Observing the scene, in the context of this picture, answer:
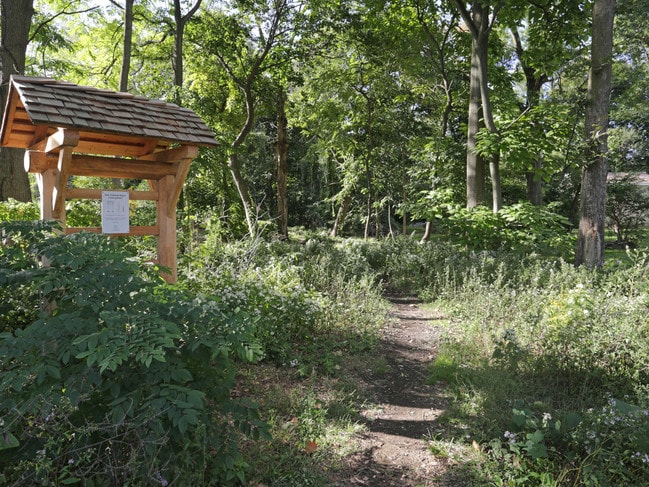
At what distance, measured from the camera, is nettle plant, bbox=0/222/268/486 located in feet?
6.35

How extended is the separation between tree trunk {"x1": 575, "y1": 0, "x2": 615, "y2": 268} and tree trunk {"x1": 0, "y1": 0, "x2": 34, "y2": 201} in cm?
1052

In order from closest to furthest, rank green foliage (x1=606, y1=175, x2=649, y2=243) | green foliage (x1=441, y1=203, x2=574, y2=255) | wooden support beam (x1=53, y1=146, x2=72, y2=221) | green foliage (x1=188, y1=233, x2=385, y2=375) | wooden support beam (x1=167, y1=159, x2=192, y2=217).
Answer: wooden support beam (x1=53, y1=146, x2=72, y2=221)
green foliage (x1=188, y1=233, x2=385, y2=375)
wooden support beam (x1=167, y1=159, x2=192, y2=217)
green foliage (x1=441, y1=203, x2=574, y2=255)
green foliage (x1=606, y1=175, x2=649, y2=243)

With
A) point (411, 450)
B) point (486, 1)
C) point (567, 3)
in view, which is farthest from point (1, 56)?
point (567, 3)

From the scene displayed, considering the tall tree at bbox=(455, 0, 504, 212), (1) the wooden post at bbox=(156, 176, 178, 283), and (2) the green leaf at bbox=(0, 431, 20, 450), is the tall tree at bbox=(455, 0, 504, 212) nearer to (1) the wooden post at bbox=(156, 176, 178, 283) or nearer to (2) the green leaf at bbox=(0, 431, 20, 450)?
(1) the wooden post at bbox=(156, 176, 178, 283)

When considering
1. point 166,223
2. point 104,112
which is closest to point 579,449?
point 166,223

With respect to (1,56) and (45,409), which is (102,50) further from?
(45,409)

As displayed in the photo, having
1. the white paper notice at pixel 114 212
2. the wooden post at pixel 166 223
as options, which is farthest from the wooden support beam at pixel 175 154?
the white paper notice at pixel 114 212

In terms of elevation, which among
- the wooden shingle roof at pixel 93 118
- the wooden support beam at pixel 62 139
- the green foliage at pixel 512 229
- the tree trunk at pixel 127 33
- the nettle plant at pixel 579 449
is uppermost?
the tree trunk at pixel 127 33

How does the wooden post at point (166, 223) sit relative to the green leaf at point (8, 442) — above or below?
above

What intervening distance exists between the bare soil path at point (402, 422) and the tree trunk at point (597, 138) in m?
4.59

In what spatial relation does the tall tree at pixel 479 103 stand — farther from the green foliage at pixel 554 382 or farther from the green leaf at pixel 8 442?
the green leaf at pixel 8 442

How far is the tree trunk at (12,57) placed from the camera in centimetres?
703

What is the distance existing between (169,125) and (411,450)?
417 centimetres

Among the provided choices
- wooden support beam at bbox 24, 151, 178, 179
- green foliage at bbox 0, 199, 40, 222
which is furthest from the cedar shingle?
green foliage at bbox 0, 199, 40, 222
